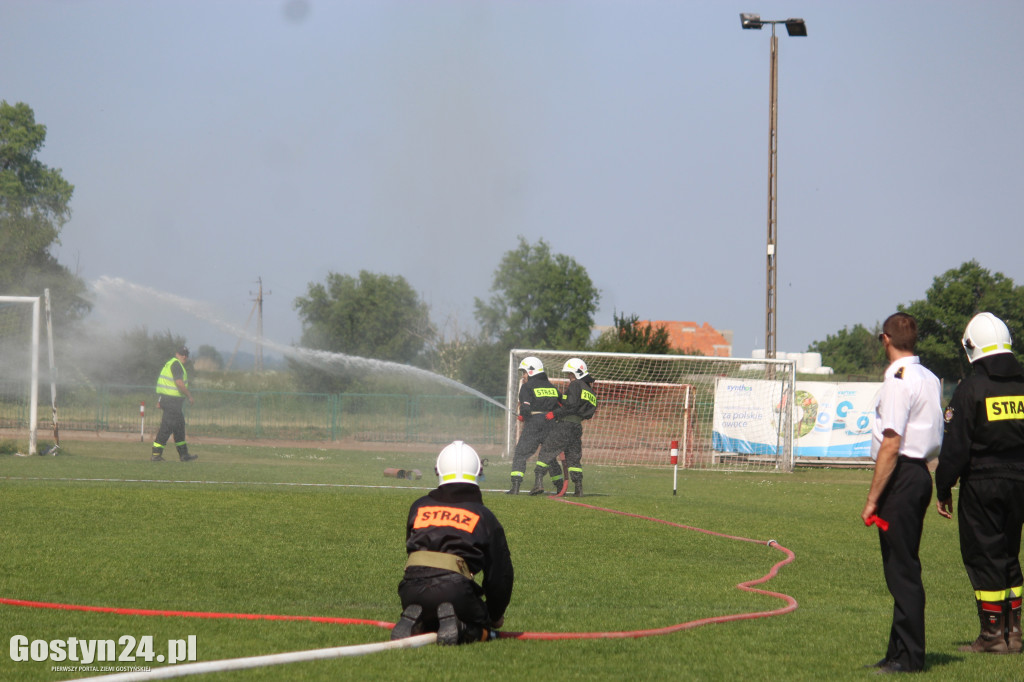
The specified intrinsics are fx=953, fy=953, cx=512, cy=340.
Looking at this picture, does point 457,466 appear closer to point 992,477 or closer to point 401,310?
point 992,477

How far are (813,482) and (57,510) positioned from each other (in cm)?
1616

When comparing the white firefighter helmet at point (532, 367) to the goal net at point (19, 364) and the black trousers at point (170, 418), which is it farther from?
the goal net at point (19, 364)

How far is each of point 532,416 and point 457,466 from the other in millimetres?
9404

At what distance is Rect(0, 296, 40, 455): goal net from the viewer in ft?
64.2

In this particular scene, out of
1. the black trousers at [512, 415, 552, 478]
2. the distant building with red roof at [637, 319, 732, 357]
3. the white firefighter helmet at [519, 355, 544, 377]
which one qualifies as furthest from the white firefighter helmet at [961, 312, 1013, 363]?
the distant building with red roof at [637, 319, 732, 357]

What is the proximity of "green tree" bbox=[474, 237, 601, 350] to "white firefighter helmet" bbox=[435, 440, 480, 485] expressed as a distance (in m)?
52.6

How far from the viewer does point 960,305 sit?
185ft

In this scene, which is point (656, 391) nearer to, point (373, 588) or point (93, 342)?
point (373, 588)

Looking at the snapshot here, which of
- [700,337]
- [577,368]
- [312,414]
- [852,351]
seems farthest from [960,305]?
[700,337]

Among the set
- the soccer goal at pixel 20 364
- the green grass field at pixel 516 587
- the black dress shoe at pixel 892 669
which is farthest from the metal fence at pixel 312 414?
the black dress shoe at pixel 892 669

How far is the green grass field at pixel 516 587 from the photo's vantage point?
211 inches

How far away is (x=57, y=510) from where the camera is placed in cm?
1054

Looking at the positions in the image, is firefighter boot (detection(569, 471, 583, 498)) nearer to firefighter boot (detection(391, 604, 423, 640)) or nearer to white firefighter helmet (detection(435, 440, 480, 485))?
white firefighter helmet (detection(435, 440, 480, 485))

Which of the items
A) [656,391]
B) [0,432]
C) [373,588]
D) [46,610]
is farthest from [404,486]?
[0,432]
